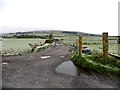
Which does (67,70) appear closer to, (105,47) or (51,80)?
(105,47)

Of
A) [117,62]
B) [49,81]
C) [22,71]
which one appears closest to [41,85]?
[49,81]

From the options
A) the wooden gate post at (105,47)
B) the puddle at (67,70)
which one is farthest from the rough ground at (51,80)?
the wooden gate post at (105,47)

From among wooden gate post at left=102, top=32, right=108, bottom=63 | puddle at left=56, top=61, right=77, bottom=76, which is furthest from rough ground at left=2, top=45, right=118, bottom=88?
wooden gate post at left=102, top=32, right=108, bottom=63

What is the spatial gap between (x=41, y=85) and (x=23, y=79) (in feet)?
4.34

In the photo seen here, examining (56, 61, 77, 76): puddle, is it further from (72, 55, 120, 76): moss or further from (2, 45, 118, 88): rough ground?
(72, 55, 120, 76): moss

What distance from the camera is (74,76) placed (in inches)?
400

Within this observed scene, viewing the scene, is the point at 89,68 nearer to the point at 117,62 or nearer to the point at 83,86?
the point at 117,62

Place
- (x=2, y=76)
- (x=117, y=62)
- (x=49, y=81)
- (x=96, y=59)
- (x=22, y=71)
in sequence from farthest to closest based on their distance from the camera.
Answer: (x=96, y=59) < (x=117, y=62) < (x=22, y=71) < (x=2, y=76) < (x=49, y=81)

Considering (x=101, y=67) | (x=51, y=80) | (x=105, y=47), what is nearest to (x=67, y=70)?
(x=101, y=67)

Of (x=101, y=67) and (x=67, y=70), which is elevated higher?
(x=101, y=67)

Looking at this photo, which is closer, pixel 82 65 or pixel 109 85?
pixel 109 85

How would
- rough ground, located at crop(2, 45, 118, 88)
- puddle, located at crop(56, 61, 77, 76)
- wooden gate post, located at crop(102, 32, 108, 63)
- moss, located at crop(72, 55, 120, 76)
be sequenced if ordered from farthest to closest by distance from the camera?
wooden gate post, located at crop(102, 32, 108, 63) → puddle, located at crop(56, 61, 77, 76) → moss, located at crop(72, 55, 120, 76) → rough ground, located at crop(2, 45, 118, 88)

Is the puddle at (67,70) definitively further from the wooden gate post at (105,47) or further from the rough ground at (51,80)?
the wooden gate post at (105,47)

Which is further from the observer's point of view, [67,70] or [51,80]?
[67,70]
